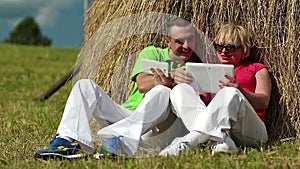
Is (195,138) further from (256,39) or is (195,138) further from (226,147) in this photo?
(256,39)

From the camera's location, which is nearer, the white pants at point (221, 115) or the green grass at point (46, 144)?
the green grass at point (46, 144)

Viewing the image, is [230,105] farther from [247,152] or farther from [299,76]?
[299,76]

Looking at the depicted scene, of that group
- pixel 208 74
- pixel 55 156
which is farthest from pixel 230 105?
pixel 55 156

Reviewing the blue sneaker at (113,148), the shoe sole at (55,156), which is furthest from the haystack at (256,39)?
the shoe sole at (55,156)

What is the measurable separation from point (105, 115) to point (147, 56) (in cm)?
69

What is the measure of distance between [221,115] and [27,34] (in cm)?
7838

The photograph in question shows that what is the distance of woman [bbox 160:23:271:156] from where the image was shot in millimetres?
4902

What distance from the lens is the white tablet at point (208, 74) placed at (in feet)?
17.1

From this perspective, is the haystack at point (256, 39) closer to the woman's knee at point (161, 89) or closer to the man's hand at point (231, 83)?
the man's hand at point (231, 83)

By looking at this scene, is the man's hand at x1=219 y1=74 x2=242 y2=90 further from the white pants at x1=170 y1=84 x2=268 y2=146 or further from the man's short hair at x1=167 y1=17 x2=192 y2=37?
the man's short hair at x1=167 y1=17 x2=192 y2=37

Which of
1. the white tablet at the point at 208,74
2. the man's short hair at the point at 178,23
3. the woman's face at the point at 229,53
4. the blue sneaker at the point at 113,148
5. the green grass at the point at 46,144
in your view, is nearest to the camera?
the green grass at the point at 46,144

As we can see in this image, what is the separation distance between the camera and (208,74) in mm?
5281

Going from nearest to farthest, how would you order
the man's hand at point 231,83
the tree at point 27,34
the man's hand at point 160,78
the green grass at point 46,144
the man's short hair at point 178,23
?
the green grass at point 46,144 → the man's hand at point 231,83 → the man's hand at point 160,78 → the man's short hair at point 178,23 → the tree at point 27,34

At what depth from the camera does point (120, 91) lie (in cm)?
675
